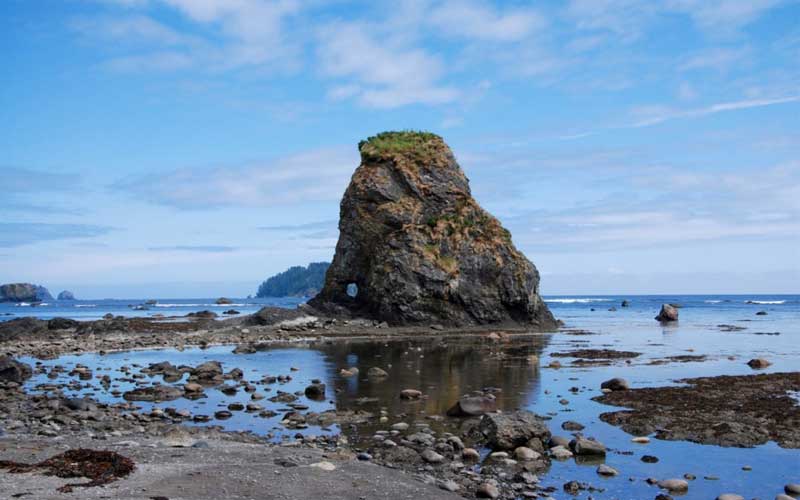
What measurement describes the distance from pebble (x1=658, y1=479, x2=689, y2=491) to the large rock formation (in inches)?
1826

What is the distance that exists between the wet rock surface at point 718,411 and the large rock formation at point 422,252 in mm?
34034

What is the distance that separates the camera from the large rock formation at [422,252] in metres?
59.8

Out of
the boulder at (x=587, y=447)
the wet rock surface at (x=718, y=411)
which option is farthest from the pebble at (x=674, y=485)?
the wet rock surface at (x=718, y=411)

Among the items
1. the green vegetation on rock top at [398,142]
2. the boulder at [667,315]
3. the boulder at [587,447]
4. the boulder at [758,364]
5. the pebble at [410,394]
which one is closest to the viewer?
the boulder at [587,447]

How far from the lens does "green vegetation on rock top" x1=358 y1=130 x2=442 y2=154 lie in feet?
218

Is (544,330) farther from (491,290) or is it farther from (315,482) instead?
(315,482)

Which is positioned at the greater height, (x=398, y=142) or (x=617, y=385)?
(x=398, y=142)

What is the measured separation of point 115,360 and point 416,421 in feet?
77.4

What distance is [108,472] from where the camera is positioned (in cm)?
1202

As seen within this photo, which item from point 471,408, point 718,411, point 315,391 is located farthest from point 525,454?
point 315,391

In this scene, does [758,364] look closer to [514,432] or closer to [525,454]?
[514,432]

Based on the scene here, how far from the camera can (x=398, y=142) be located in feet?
221

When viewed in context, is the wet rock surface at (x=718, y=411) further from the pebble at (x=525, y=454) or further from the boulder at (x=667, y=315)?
the boulder at (x=667, y=315)

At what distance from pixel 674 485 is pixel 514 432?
404 cm
